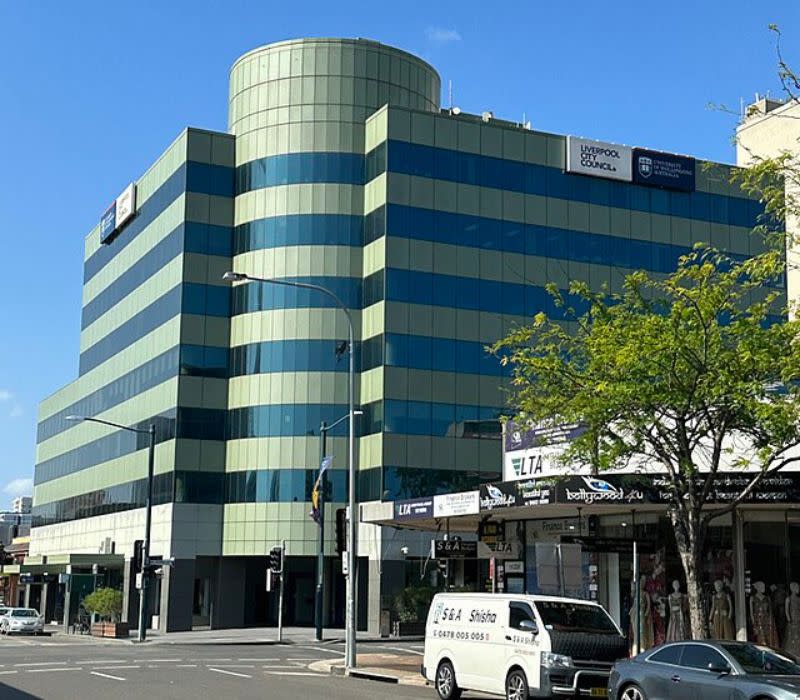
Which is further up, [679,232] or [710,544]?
[679,232]

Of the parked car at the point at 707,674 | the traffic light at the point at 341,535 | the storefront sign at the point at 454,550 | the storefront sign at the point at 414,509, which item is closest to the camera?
the parked car at the point at 707,674

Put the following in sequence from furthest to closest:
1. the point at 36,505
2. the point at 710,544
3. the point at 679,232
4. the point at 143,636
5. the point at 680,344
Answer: the point at 36,505, the point at 679,232, the point at 143,636, the point at 710,544, the point at 680,344

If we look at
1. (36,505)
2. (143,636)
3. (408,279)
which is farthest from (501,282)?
(36,505)

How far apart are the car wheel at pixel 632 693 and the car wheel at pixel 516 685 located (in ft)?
7.38

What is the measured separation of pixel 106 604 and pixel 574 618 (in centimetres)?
4222

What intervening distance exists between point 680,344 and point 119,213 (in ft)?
203

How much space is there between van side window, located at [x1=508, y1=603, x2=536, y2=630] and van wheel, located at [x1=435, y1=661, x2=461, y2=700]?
196 cm

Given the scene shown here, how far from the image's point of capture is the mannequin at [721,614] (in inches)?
1086

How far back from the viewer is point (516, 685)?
67.8 feet

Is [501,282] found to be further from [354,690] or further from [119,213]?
[354,690]

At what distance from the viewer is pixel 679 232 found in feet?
224

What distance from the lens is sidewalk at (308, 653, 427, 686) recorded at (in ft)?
90.4

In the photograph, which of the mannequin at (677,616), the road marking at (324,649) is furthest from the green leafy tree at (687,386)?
the road marking at (324,649)

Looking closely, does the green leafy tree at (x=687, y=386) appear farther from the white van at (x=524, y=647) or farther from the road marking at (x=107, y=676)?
the road marking at (x=107, y=676)
